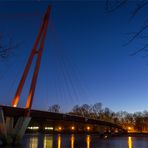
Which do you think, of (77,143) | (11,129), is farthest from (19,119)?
(77,143)

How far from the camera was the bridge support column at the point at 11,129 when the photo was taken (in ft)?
107

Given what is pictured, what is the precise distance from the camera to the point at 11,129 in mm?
34094

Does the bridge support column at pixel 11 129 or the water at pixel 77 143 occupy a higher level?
the bridge support column at pixel 11 129

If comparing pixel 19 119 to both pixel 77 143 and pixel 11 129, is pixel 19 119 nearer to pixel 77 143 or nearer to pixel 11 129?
pixel 11 129

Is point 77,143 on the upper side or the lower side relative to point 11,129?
lower

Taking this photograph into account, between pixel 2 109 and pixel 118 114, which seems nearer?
pixel 2 109

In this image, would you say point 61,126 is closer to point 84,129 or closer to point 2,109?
point 84,129

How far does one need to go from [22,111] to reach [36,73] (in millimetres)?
4872

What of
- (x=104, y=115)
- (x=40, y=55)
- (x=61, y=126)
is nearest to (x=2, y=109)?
(x=40, y=55)

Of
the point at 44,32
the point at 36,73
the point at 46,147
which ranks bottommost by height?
the point at 46,147

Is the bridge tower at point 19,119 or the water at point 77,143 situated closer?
the bridge tower at point 19,119

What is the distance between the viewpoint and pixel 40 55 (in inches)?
1453

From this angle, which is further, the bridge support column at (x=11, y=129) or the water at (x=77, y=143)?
the water at (x=77, y=143)

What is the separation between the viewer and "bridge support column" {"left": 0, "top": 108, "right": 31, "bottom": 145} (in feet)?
107
